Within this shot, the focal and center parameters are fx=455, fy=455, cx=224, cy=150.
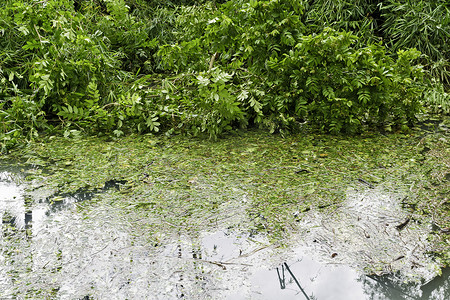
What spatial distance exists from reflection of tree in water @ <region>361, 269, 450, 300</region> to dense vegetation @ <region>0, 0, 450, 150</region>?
1794 mm

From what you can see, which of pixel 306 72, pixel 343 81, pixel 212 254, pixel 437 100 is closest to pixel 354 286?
pixel 212 254

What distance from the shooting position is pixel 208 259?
193 cm

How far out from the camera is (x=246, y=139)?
11.8 ft

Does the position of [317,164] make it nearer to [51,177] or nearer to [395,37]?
[51,177]

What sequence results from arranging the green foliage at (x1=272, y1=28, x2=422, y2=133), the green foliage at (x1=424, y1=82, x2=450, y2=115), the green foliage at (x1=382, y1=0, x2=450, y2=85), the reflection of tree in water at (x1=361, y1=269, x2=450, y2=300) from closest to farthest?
the reflection of tree in water at (x1=361, y1=269, x2=450, y2=300)
the green foliage at (x1=272, y1=28, x2=422, y2=133)
the green foliage at (x1=424, y1=82, x2=450, y2=115)
the green foliage at (x1=382, y1=0, x2=450, y2=85)

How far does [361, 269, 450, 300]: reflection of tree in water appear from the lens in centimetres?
→ 170

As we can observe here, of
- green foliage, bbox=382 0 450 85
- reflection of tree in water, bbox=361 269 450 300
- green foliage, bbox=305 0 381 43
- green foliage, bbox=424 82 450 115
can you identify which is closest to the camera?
reflection of tree in water, bbox=361 269 450 300

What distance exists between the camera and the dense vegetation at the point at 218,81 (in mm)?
3459

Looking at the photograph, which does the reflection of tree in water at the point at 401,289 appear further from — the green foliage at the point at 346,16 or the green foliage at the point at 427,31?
the green foliage at the point at 346,16

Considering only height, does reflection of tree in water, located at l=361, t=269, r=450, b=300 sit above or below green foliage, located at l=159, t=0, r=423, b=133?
below

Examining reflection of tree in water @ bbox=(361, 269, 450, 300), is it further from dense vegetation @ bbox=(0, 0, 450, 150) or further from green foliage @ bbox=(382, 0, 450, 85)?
green foliage @ bbox=(382, 0, 450, 85)

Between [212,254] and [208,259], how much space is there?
5cm

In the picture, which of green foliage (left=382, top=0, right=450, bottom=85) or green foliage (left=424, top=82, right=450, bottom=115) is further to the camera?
green foliage (left=382, top=0, right=450, bottom=85)

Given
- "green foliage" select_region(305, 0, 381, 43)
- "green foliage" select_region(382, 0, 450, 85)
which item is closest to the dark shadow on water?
"green foliage" select_region(382, 0, 450, 85)
